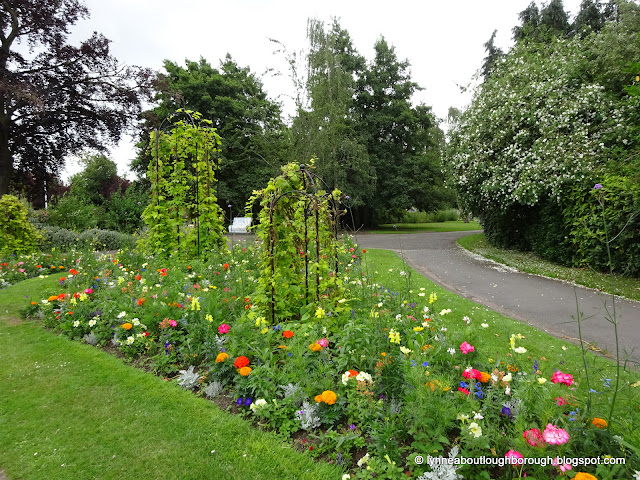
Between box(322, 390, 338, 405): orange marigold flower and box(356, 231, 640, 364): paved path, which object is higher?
box(322, 390, 338, 405): orange marigold flower

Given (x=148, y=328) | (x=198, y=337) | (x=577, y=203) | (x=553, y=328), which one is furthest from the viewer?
(x=577, y=203)

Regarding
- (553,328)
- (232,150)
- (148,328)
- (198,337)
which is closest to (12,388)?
(148,328)

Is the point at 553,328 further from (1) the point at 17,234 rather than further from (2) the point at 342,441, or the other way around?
(1) the point at 17,234

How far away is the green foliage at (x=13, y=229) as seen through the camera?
791cm

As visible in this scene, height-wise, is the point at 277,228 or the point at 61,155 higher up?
the point at 61,155

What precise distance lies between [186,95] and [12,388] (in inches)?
926

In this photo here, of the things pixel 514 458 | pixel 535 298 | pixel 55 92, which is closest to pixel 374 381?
pixel 514 458

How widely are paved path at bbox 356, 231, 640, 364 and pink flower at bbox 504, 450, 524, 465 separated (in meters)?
1.29

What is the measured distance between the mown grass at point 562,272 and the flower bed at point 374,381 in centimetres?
300

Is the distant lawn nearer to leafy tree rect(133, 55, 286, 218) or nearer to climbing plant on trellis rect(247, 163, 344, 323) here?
leafy tree rect(133, 55, 286, 218)

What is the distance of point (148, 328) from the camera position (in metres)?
3.55

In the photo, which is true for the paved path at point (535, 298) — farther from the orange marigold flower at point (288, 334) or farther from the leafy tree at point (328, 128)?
the leafy tree at point (328, 128)

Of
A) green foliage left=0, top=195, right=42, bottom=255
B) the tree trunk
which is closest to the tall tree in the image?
the tree trunk

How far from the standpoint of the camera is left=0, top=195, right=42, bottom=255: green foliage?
7905 millimetres
